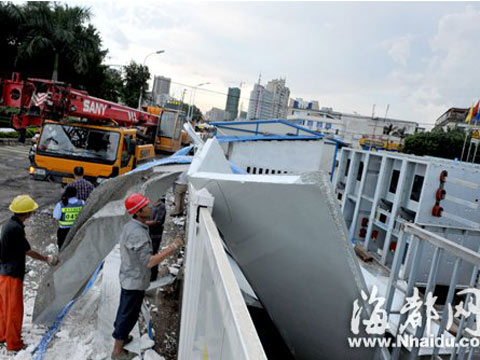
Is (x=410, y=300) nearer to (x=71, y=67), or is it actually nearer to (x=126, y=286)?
(x=126, y=286)

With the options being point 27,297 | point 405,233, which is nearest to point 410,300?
point 405,233

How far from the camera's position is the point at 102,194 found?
3.48 m

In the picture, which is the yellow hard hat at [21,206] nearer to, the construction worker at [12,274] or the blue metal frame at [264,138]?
the construction worker at [12,274]

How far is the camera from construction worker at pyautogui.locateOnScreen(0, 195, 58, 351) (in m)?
2.96

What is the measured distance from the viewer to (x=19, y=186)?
8734mm

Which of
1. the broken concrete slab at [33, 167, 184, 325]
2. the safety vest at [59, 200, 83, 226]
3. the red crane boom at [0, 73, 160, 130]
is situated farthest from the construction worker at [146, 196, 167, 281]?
the red crane boom at [0, 73, 160, 130]

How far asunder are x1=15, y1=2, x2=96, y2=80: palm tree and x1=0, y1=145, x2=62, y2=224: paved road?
10497 millimetres

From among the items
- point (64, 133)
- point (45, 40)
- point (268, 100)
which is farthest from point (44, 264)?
point (268, 100)

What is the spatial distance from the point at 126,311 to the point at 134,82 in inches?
1109

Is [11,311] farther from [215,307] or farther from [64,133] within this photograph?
[64,133]

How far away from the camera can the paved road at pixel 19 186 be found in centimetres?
766

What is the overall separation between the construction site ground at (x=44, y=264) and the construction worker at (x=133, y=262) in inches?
14.3

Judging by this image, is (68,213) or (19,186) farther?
(19,186)

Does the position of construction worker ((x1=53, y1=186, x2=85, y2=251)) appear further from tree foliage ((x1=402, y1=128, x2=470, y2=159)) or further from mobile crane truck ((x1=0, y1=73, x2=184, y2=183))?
tree foliage ((x1=402, y1=128, x2=470, y2=159))
